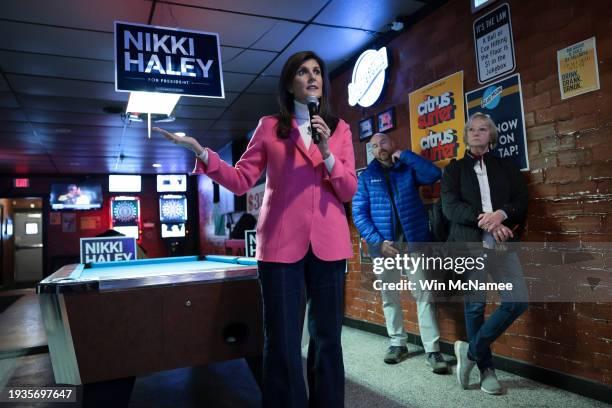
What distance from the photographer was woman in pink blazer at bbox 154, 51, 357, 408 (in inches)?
59.9

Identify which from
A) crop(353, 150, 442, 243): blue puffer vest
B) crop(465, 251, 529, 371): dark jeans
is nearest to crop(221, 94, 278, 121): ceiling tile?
crop(353, 150, 442, 243): blue puffer vest

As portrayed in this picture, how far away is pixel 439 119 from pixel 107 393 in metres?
2.94

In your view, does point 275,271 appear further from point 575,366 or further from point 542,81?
point 542,81

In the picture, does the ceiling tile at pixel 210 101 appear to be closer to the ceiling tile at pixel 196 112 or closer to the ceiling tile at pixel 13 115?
the ceiling tile at pixel 196 112

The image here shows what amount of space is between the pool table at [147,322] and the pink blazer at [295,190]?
478 millimetres

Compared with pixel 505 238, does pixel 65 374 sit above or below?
below

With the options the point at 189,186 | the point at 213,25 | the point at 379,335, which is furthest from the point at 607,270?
the point at 189,186

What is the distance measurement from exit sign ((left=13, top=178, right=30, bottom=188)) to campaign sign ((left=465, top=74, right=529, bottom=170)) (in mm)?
11467

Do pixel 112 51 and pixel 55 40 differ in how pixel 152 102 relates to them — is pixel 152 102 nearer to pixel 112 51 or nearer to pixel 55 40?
pixel 112 51

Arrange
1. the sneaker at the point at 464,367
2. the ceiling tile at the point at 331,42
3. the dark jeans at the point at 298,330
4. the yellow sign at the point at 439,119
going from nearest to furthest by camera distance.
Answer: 1. the dark jeans at the point at 298,330
2. the sneaker at the point at 464,367
3. the yellow sign at the point at 439,119
4. the ceiling tile at the point at 331,42

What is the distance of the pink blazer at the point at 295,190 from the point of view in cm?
154

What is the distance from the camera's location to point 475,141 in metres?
2.67

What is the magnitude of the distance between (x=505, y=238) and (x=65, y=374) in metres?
2.22

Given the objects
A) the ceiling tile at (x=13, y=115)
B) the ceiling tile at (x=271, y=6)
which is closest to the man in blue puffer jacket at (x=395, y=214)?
the ceiling tile at (x=271, y=6)
